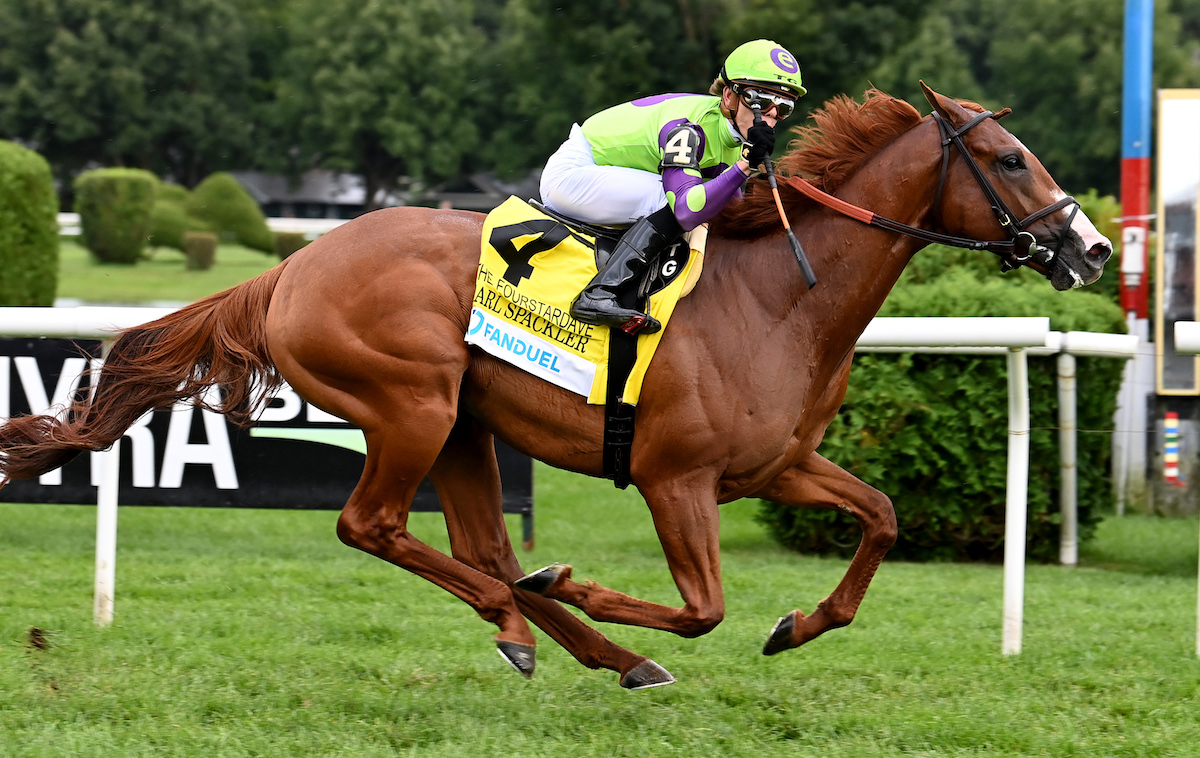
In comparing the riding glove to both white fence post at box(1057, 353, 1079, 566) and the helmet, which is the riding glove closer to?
the helmet

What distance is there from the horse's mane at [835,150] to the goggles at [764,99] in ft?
0.56

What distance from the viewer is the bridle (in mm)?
3760

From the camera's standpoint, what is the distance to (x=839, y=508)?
13.8 feet

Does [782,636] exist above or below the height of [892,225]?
below

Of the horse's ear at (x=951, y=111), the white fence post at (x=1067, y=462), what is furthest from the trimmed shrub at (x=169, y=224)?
the horse's ear at (x=951, y=111)

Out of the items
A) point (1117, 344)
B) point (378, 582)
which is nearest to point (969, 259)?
point (1117, 344)

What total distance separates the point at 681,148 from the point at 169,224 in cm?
2445

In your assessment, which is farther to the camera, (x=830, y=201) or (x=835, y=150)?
(x=835, y=150)

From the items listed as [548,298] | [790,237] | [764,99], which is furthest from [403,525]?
[764,99]

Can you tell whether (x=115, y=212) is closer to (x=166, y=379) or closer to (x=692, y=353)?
(x=166, y=379)

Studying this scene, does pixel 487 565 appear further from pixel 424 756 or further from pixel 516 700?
pixel 424 756

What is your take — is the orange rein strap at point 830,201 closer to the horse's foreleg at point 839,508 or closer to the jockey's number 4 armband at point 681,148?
the jockey's number 4 armband at point 681,148

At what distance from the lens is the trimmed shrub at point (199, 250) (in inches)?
927

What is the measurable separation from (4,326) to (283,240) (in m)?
20.7
